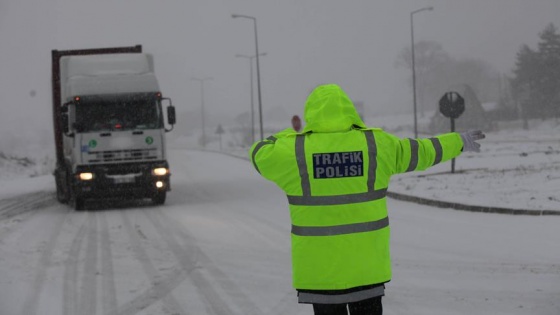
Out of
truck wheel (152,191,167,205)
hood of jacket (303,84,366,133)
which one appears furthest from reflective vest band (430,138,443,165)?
truck wheel (152,191,167,205)

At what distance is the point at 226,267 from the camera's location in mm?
10398

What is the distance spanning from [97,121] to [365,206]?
15545 mm

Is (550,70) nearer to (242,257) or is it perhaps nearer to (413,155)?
(242,257)

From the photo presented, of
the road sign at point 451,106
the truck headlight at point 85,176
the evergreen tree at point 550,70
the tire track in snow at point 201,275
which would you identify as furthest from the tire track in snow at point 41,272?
the evergreen tree at point 550,70

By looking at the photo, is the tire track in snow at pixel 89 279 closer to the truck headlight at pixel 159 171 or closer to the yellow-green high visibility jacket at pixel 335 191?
the yellow-green high visibility jacket at pixel 335 191

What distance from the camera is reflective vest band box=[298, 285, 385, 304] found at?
438 centimetres

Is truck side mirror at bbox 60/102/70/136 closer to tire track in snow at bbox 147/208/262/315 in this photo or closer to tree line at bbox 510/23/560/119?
tire track in snow at bbox 147/208/262/315

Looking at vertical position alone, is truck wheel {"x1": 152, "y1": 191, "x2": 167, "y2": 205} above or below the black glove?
below

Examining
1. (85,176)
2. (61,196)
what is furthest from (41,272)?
(61,196)

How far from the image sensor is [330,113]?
437 cm

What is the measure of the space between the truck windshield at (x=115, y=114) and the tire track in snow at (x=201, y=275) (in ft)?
11.4

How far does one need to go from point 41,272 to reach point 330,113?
6.95 m

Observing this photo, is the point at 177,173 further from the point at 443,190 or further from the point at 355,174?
the point at 355,174

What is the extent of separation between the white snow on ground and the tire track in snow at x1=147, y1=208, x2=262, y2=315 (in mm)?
18
